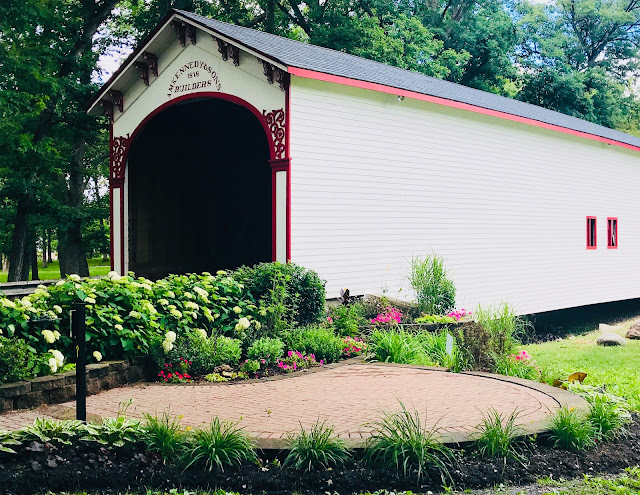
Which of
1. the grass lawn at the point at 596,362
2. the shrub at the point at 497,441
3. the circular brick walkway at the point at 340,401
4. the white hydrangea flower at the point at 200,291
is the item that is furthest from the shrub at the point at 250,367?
the shrub at the point at 497,441

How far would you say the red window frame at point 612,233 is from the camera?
2147 centimetres

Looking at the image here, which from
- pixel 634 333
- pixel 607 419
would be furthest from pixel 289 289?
pixel 634 333

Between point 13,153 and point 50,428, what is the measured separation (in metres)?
18.0

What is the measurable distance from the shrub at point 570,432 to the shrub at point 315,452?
5.60 ft

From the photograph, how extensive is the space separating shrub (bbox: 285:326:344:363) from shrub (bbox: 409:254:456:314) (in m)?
3.46

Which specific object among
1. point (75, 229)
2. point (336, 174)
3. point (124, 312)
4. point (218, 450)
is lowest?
point (218, 450)

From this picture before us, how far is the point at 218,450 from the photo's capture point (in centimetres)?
491

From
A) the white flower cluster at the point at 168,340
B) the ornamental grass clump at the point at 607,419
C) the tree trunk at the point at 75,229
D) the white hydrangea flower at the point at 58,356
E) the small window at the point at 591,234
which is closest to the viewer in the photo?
the ornamental grass clump at the point at 607,419

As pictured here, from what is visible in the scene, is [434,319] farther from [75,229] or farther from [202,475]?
[75,229]

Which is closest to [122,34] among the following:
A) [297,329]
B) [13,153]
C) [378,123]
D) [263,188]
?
[13,153]

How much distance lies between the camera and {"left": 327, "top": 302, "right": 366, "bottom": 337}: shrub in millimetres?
10875

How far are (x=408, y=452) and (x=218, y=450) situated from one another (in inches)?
51.7

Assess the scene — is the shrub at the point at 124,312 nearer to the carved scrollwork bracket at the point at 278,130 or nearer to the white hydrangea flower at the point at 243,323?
the white hydrangea flower at the point at 243,323

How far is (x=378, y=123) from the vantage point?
44.6ft
